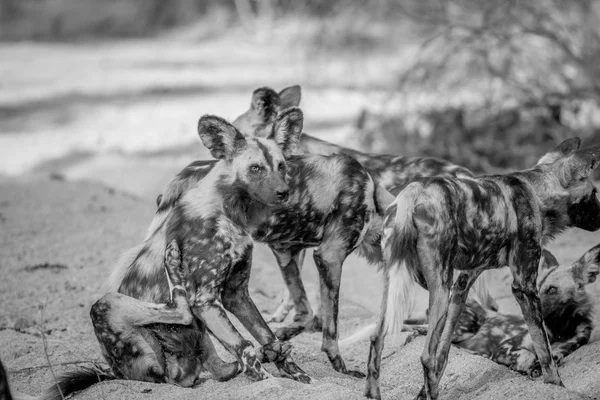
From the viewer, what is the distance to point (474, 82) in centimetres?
899

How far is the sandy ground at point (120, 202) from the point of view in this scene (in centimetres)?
385

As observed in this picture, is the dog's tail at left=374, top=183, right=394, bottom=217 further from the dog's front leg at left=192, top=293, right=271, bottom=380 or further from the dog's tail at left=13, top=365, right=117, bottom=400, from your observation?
the dog's tail at left=13, top=365, right=117, bottom=400

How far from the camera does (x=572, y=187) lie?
4277 millimetres

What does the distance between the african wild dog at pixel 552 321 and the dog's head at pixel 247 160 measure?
1.28 m

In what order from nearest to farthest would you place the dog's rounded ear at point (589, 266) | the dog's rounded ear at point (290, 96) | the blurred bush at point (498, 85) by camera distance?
the dog's rounded ear at point (589, 266) → the dog's rounded ear at point (290, 96) → the blurred bush at point (498, 85)

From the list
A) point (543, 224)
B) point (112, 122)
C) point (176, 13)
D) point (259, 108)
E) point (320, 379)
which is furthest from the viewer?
point (176, 13)

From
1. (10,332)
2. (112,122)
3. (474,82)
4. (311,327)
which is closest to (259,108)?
(311,327)

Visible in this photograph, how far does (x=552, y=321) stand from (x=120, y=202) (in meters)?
3.93

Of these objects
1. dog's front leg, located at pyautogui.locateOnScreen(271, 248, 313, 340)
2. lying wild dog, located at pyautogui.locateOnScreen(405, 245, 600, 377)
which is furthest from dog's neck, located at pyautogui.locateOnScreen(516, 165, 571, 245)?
dog's front leg, located at pyautogui.locateOnScreen(271, 248, 313, 340)

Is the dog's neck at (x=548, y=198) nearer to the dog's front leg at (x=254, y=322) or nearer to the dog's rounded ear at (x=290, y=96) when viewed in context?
the dog's front leg at (x=254, y=322)

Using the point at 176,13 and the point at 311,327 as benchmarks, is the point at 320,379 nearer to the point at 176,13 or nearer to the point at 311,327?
the point at 311,327

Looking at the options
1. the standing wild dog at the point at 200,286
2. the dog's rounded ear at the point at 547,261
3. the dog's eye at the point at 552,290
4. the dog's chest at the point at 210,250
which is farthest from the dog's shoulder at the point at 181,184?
the dog's rounded ear at the point at 547,261

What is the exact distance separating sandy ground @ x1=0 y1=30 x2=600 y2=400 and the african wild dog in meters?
0.21

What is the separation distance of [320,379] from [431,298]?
0.61 meters
